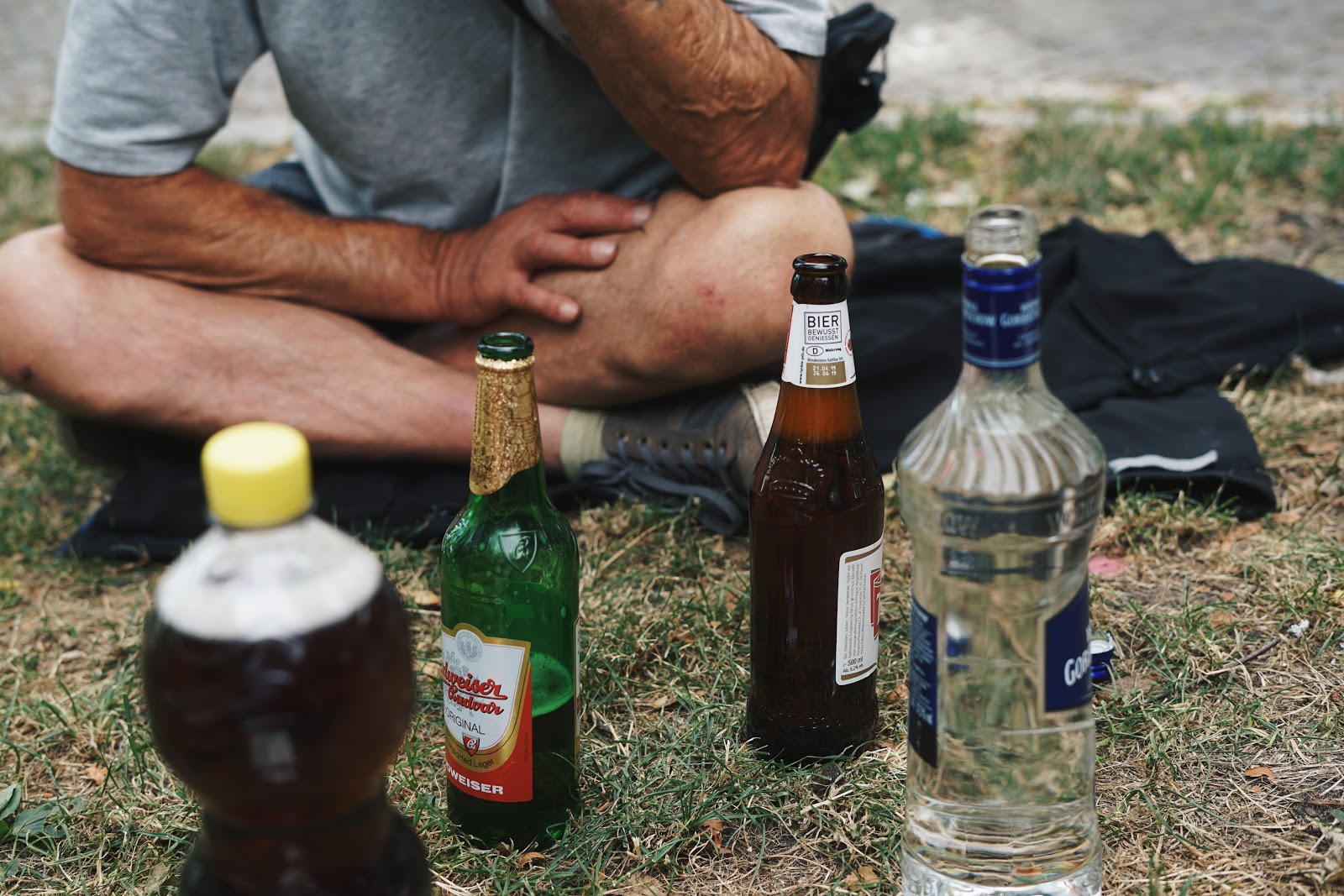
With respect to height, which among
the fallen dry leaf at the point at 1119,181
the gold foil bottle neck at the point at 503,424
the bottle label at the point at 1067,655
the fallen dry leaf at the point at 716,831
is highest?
the gold foil bottle neck at the point at 503,424

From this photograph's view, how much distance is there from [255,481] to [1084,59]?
584 centimetres

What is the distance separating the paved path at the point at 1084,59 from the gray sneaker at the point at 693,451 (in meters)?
3.03

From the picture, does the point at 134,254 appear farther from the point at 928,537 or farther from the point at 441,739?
the point at 928,537

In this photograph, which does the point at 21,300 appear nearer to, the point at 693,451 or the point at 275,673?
the point at 693,451

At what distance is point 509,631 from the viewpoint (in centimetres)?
178

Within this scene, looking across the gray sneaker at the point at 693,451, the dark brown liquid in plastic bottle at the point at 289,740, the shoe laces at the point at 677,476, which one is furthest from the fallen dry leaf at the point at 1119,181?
the dark brown liquid in plastic bottle at the point at 289,740

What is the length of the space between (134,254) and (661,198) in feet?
3.67

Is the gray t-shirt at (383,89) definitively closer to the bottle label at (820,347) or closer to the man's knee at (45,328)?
the man's knee at (45,328)

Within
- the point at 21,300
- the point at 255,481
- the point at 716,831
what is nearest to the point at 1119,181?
the point at 716,831

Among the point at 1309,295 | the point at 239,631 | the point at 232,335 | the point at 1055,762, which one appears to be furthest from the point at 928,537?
the point at 1309,295

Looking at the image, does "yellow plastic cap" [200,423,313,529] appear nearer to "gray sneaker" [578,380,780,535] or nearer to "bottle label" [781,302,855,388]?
"bottle label" [781,302,855,388]

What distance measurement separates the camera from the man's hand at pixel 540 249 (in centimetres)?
274

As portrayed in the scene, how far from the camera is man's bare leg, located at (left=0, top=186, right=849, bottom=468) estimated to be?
101 inches

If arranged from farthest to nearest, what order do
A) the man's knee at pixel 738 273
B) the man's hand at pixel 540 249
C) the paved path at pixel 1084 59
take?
the paved path at pixel 1084 59 → the man's hand at pixel 540 249 → the man's knee at pixel 738 273
